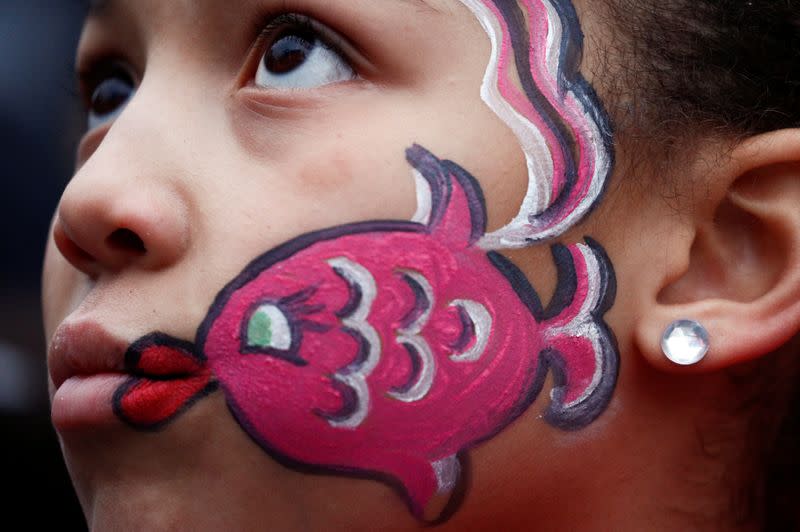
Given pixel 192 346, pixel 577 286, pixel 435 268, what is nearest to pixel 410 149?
pixel 435 268

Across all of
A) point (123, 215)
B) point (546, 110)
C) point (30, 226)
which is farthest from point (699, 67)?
point (30, 226)

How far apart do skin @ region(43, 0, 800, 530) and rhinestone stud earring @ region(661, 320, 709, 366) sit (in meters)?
0.02

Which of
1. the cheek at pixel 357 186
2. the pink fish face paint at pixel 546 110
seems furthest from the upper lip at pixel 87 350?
the pink fish face paint at pixel 546 110

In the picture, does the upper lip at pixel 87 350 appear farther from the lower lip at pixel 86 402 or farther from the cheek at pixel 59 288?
the cheek at pixel 59 288

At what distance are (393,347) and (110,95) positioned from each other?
985 millimetres

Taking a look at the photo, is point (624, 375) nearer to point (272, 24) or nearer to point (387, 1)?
point (387, 1)

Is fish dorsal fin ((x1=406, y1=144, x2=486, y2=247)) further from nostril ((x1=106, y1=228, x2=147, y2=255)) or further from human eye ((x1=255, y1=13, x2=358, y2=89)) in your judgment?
nostril ((x1=106, y1=228, x2=147, y2=255))

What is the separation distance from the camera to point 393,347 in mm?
1517

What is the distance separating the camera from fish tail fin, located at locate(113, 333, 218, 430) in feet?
4.91

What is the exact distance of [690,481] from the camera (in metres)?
1.73

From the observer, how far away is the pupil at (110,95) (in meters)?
2.09

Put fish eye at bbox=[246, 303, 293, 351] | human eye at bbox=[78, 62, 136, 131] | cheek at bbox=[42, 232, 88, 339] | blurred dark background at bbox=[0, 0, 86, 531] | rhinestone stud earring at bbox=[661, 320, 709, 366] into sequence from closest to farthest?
fish eye at bbox=[246, 303, 293, 351]
rhinestone stud earring at bbox=[661, 320, 709, 366]
cheek at bbox=[42, 232, 88, 339]
human eye at bbox=[78, 62, 136, 131]
blurred dark background at bbox=[0, 0, 86, 531]

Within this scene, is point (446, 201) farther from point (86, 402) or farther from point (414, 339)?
point (86, 402)

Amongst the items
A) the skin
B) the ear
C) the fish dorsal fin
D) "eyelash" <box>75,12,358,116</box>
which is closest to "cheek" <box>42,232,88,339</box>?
the skin
